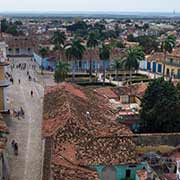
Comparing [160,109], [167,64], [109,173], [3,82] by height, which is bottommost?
[109,173]

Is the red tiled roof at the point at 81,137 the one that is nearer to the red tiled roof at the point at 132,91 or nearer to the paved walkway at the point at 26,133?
the paved walkway at the point at 26,133

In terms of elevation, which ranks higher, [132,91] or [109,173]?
[132,91]

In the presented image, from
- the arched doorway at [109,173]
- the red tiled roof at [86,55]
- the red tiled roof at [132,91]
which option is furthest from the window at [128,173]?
the red tiled roof at [86,55]

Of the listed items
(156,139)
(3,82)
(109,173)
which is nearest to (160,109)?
(156,139)

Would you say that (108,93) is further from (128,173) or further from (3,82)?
(128,173)

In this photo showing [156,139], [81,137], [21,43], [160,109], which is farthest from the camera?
[21,43]

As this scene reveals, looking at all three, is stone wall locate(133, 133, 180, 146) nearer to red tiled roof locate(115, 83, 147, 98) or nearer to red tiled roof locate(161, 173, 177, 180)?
red tiled roof locate(161, 173, 177, 180)

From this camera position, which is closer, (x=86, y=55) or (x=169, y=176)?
(x=169, y=176)

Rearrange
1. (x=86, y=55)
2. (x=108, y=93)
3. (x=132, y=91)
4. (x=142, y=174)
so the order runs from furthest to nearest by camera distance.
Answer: (x=86, y=55), (x=132, y=91), (x=108, y=93), (x=142, y=174)
